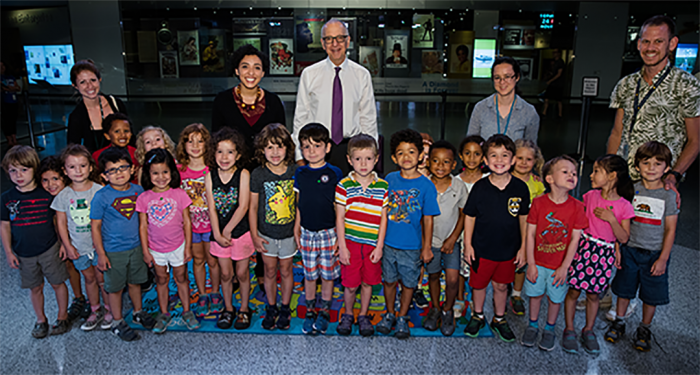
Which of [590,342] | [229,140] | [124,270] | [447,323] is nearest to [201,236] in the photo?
[124,270]

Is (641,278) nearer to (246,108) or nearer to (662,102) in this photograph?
(662,102)

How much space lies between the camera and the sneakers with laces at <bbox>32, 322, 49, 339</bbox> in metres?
2.82

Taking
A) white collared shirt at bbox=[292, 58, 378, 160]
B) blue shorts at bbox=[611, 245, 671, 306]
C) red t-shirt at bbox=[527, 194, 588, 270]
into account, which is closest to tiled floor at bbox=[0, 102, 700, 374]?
blue shorts at bbox=[611, 245, 671, 306]

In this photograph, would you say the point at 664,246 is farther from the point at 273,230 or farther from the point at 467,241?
the point at 273,230

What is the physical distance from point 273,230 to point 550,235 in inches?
68.3

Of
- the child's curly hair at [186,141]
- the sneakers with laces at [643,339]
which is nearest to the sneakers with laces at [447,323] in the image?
the sneakers with laces at [643,339]

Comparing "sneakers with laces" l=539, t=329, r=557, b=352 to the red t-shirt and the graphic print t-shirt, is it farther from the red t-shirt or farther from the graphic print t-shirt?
the graphic print t-shirt

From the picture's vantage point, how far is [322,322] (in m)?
2.87

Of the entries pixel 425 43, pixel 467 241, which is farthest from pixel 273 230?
pixel 425 43

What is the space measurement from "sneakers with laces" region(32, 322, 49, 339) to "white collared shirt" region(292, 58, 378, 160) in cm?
211

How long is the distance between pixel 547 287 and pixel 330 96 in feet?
6.89

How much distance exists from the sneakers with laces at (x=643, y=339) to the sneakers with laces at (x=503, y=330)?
756 millimetres

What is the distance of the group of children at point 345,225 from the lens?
2.60 m

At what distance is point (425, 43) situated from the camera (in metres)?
9.88
